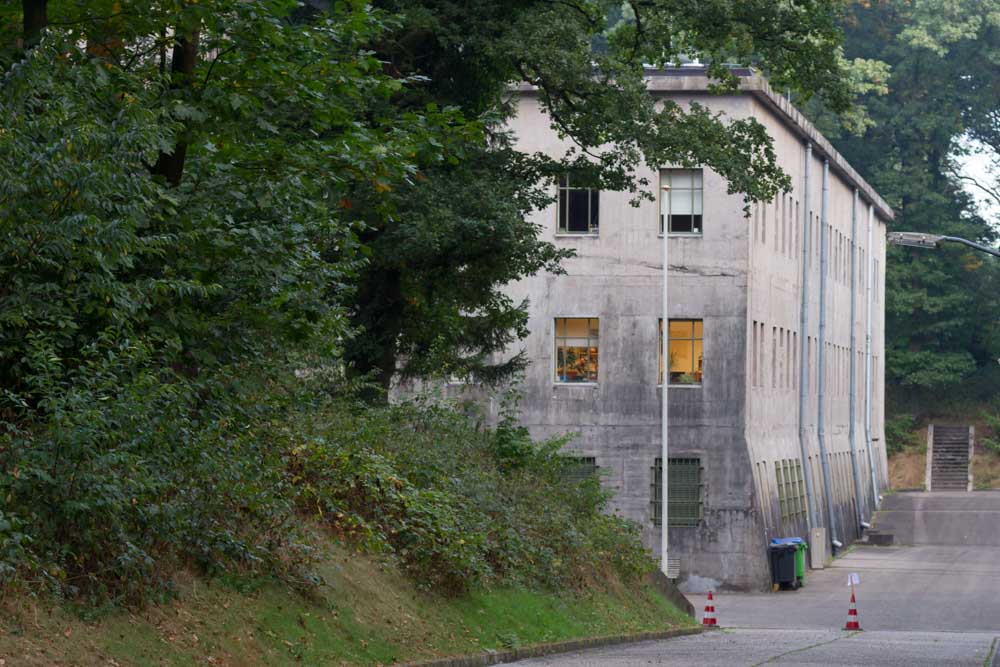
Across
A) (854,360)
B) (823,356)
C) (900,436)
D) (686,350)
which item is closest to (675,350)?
(686,350)

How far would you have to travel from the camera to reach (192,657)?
13258 mm

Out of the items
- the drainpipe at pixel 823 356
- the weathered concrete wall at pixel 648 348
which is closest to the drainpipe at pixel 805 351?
the drainpipe at pixel 823 356

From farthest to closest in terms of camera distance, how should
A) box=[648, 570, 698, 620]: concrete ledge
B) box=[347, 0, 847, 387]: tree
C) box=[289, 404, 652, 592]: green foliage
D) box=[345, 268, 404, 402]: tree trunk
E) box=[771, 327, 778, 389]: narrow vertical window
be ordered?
1. box=[771, 327, 778, 389]: narrow vertical window
2. box=[648, 570, 698, 620]: concrete ledge
3. box=[345, 268, 404, 402]: tree trunk
4. box=[347, 0, 847, 387]: tree
5. box=[289, 404, 652, 592]: green foliage

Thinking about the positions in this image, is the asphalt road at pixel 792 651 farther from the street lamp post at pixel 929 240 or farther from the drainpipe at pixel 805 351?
the drainpipe at pixel 805 351

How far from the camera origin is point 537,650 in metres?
20.1

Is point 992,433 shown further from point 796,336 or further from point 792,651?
point 792,651

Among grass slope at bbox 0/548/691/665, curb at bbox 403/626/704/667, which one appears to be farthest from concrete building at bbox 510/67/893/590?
grass slope at bbox 0/548/691/665

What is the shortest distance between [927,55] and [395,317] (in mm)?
66715

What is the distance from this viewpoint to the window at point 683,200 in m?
45.5

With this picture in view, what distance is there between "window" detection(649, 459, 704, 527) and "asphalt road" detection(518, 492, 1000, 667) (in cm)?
237

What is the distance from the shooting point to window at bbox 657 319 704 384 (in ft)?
150

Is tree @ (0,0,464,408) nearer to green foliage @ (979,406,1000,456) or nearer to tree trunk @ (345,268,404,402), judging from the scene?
tree trunk @ (345,268,404,402)

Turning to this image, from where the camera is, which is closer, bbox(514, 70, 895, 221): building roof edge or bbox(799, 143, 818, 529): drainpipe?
bbox(514, 70, 895, 221): building roof edge

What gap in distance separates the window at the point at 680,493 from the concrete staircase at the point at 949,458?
3627 cm
